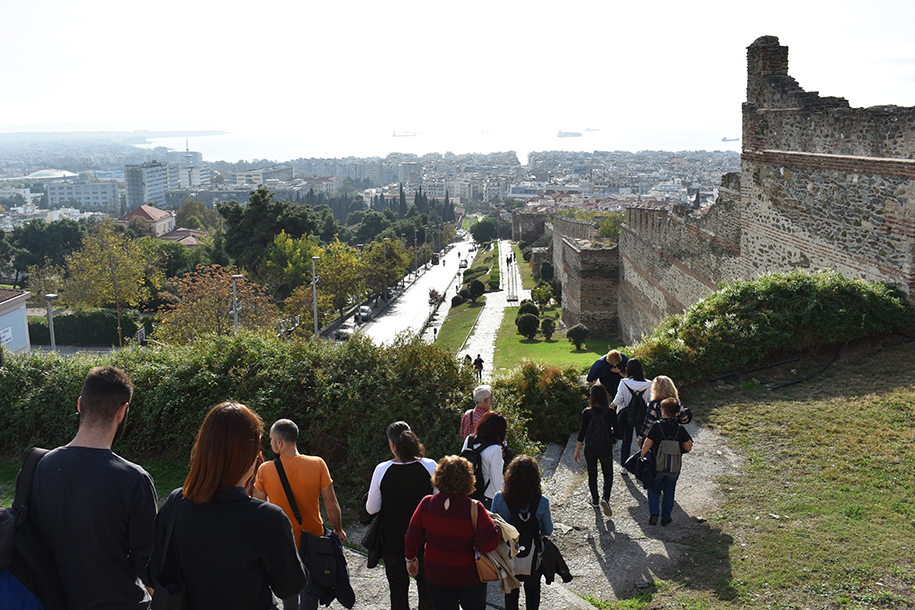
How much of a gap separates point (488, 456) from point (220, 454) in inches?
84.7

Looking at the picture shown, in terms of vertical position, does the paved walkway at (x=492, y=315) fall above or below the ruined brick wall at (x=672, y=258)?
below

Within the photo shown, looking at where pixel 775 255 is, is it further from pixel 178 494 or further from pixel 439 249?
pixel 439 249

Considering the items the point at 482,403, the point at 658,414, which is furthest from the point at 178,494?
the point at 658,414

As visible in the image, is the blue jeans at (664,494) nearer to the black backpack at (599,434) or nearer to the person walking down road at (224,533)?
the black backpack at (599,434)

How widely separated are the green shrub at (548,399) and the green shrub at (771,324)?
1.03 metres

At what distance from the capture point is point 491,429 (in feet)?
15.3

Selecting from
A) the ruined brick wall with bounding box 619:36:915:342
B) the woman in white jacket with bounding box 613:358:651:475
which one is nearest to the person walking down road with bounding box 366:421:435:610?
the woman in white jacket with bounding box 613:358:651:475

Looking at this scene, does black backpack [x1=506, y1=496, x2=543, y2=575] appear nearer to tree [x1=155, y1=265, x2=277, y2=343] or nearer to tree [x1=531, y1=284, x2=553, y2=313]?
tree [x1=155, y1=265, x2=277, y2=343]

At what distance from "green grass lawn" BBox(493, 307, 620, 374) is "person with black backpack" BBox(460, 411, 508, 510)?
17844 mm

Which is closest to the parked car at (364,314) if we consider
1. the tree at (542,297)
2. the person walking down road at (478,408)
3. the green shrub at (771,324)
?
the tree at (542,297)

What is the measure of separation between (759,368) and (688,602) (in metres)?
5.17

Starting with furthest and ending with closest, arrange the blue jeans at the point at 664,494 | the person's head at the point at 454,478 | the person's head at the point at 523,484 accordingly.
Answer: the blue jeans at the point at 664,494
the person's head at the point at 523,484
the person's head at the point at 454,478

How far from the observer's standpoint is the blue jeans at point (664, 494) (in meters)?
5.63

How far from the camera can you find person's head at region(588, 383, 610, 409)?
5.89 m
